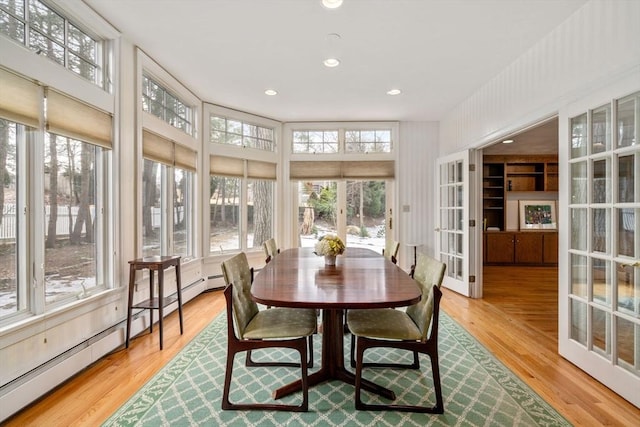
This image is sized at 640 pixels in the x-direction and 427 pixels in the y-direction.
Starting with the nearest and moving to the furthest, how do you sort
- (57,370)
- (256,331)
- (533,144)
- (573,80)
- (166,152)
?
(256,331) < (57,370) < (573,80) < (166,152) < (533,144)

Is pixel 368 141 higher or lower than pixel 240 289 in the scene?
higher

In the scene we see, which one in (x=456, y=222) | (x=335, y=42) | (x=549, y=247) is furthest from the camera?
(x=549, y=247)

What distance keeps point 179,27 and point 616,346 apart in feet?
13.4

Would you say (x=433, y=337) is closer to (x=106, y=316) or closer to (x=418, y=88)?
(x=106, y=316)

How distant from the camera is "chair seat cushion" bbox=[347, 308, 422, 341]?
75.2 inches

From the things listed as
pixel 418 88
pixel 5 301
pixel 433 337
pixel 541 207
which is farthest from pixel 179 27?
pixel 541 207

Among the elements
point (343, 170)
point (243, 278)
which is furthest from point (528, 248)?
point (243, 278)

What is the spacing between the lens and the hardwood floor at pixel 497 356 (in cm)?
187

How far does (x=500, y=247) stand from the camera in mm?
6727

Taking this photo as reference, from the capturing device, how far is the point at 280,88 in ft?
13.1

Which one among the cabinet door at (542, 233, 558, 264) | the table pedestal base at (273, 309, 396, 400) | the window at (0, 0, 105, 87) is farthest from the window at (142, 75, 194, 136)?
the cabinet door at (542, 233, 558, 264)

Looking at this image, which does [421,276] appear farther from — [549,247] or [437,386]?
[549,247]

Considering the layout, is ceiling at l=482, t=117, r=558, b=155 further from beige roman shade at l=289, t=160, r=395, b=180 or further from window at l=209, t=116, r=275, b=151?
window at l=209, t=116, r=275, b=151

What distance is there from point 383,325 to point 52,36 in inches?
120
